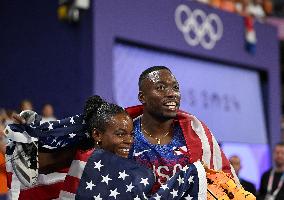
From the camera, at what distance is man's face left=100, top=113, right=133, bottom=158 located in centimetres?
273

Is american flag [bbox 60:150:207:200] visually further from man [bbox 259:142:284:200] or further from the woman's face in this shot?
man [bbox 259:142:284:200]

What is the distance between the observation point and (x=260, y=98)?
11109 millimetres

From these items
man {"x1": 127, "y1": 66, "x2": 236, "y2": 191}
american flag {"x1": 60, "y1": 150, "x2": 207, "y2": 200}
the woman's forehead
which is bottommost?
american flag {"x1": 60, "y1": 150, "x2": 207, "y2": 200}

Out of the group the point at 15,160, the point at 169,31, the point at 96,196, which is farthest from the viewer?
the point at 169,31

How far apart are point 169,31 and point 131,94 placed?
1309mm

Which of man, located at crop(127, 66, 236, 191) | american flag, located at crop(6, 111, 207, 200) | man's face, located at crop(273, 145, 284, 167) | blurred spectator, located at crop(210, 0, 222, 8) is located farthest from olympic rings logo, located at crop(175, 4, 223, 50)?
american flag, located at crop(6, 111, 207, 200)

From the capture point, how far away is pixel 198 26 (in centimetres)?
960

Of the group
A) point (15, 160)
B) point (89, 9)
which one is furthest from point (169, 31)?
point (15, 160)

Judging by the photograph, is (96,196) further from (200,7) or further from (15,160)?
(200,7)

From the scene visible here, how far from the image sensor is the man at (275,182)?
6396mm

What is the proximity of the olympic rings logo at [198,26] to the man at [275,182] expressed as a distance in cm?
321

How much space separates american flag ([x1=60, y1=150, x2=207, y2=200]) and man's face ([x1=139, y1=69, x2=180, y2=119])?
0.35 metres

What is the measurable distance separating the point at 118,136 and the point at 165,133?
0.45 m

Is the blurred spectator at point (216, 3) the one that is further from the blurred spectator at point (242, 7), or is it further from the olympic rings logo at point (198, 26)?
the blurred spectator at point (242, 7)
